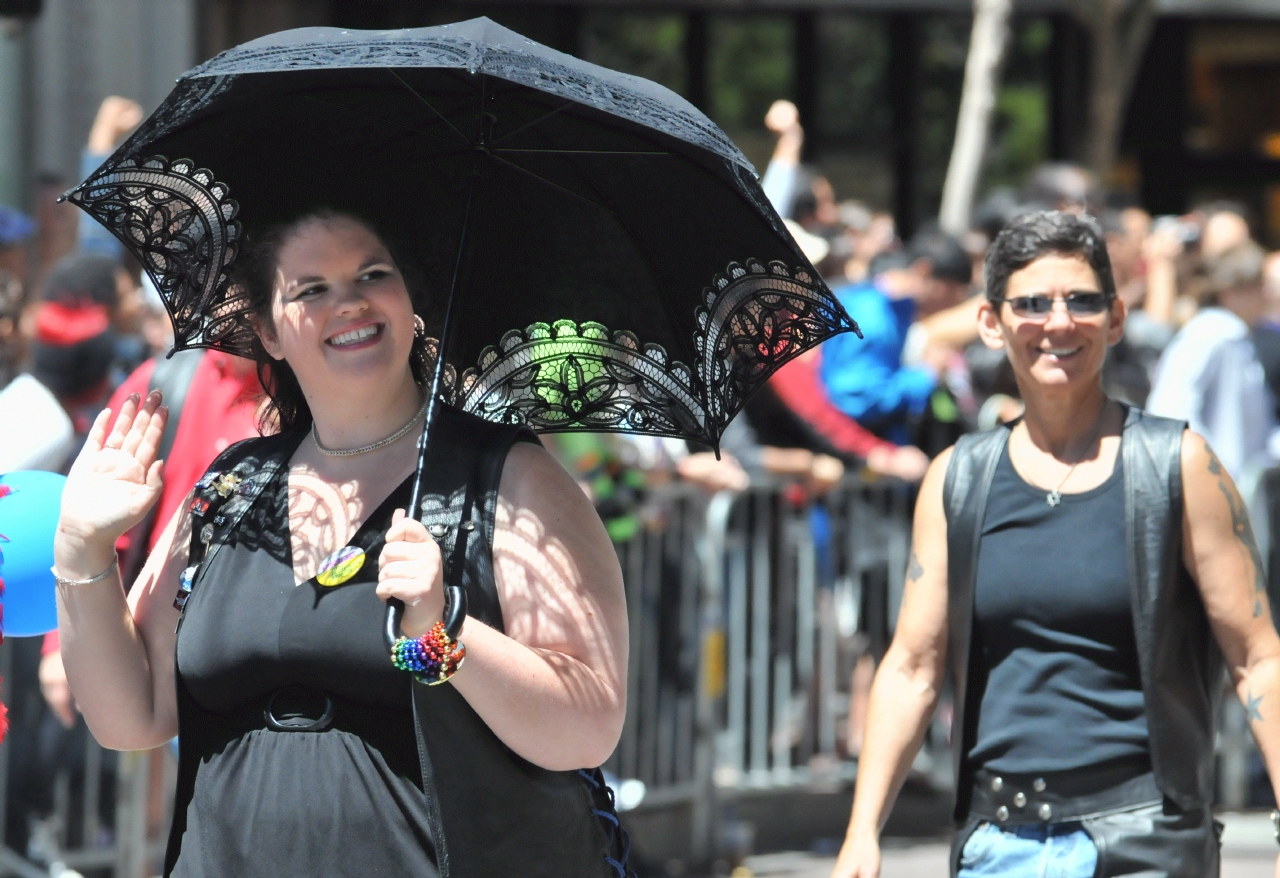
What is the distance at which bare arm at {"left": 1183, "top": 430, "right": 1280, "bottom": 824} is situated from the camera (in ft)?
11.2

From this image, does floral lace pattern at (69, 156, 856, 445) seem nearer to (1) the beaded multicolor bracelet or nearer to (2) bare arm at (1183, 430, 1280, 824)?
(1) the beaded multicolor bracelet

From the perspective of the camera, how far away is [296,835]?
2.69 meters

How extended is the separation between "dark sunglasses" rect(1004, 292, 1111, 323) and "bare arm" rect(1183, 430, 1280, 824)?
377mm

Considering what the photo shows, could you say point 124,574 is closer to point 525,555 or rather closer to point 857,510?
point 525,555

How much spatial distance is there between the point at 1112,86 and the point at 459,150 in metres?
10.5

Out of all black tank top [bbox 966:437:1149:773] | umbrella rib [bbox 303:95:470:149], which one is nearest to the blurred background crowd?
umbrella rib [bbox 303:95:470:149]

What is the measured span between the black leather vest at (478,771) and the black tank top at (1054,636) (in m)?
1.01

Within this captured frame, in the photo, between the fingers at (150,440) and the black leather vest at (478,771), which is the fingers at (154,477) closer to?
the fingers at (150,440)

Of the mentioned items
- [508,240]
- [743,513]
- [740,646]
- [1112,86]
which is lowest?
[740,646]

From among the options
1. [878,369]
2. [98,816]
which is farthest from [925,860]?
[98,816]

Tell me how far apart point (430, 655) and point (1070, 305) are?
1.76 metres

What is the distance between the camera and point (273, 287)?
294 cm

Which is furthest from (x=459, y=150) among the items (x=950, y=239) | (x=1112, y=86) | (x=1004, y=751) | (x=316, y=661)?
(x=1112, y=86)

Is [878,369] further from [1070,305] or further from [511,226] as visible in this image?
[511,226]
